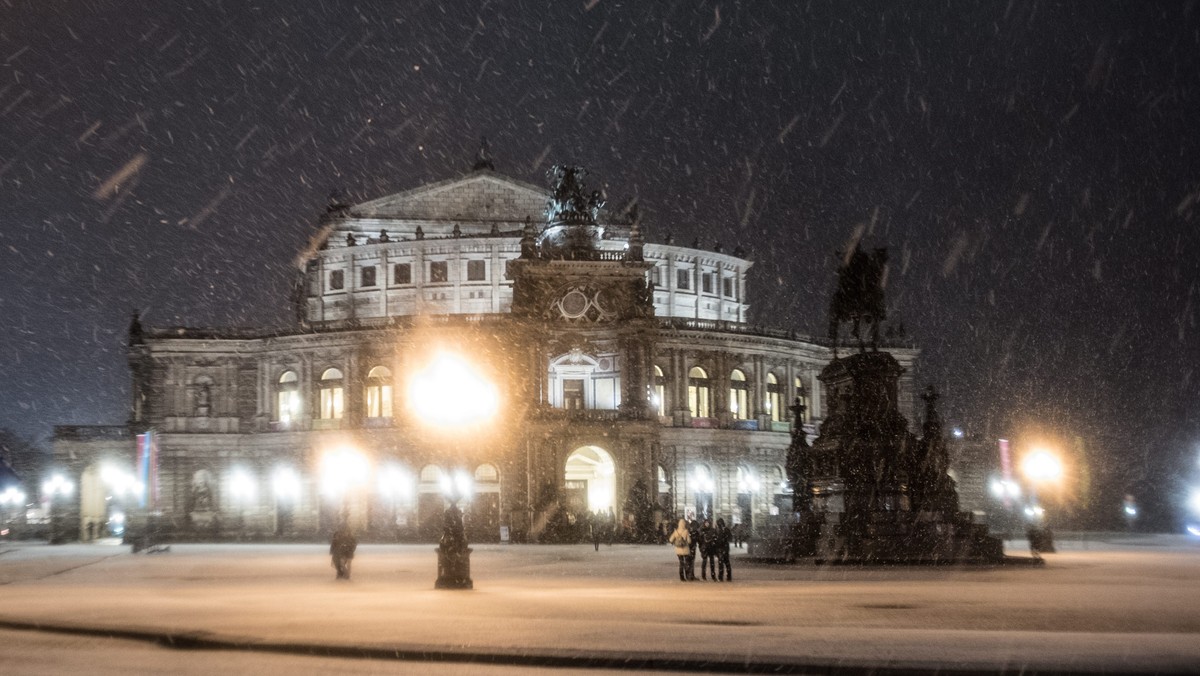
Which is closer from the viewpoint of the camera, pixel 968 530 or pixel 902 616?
pixel 902 616

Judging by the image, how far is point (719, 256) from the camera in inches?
3593

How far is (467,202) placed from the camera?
87438 mm

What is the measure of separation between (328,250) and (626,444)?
A: 30636mm

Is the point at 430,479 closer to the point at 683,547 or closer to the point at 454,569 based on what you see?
the point at 683,547

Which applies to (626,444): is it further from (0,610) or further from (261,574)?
(0,610)

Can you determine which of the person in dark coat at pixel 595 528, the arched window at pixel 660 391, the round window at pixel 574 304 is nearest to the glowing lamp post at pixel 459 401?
the round window at pixel 574 304

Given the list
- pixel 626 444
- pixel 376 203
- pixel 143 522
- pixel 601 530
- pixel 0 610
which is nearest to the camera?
pixel 0 610

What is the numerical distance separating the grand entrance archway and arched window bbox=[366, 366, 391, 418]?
11376 millimetres

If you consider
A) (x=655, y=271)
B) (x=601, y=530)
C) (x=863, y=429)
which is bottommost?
(x=601, y=530)

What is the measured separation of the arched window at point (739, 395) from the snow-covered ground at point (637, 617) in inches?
1589

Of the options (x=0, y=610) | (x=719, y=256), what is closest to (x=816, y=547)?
(x=0, y=610)

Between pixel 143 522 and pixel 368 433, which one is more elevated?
pixel 368 433

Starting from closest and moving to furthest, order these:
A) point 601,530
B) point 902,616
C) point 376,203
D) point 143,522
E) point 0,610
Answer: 1. point 902,616
2. point 0,610
3. point 601,530
4. point 143,522
5. point 376,203

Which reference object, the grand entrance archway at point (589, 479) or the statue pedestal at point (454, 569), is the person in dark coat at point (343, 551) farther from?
the grand entrance archway at point (589, 479)
